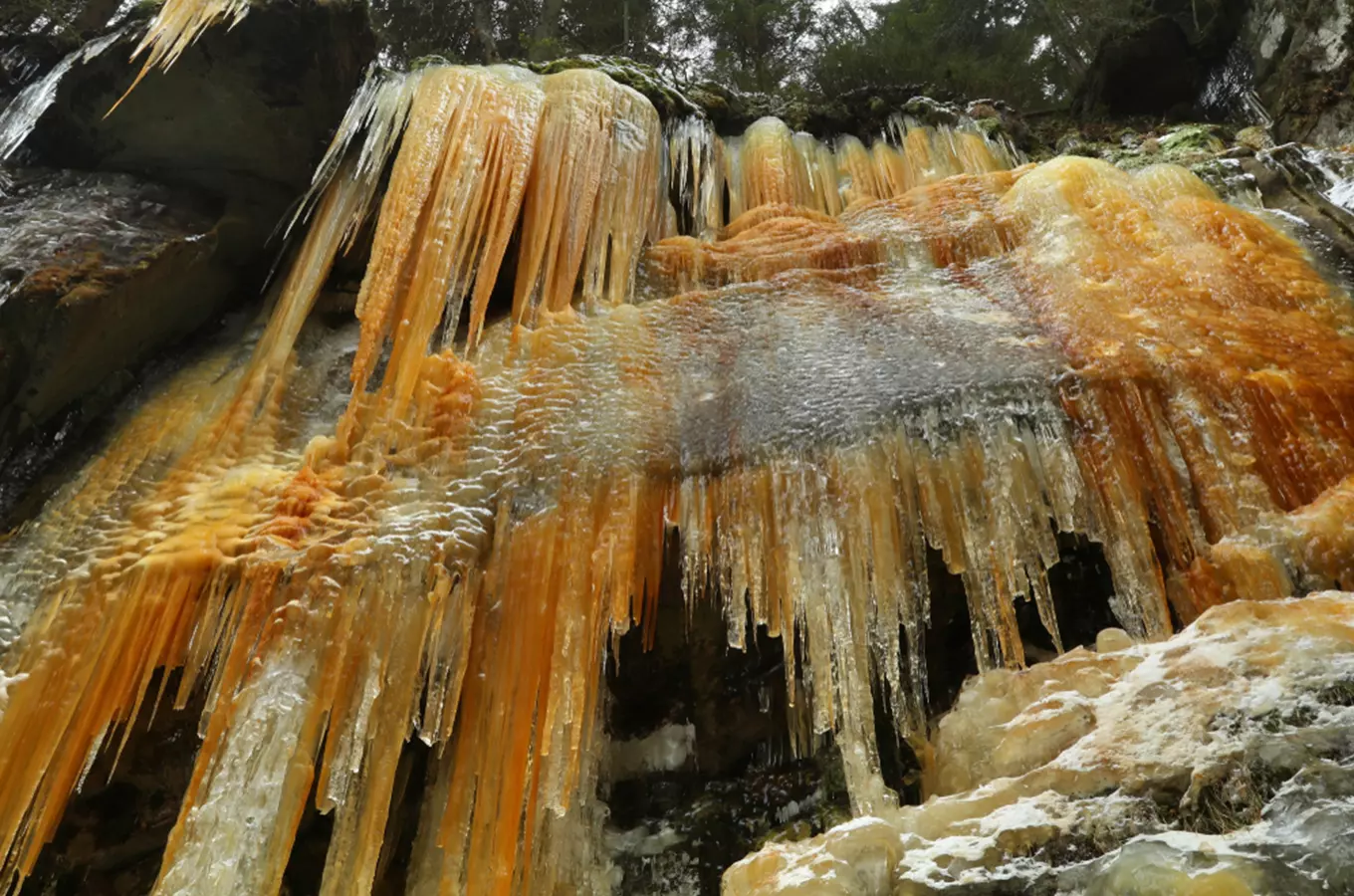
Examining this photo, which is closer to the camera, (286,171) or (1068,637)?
(1068,637)

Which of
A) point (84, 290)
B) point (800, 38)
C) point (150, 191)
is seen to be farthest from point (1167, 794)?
point (800, 38)

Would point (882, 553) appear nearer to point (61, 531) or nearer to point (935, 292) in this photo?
point (935, 292)

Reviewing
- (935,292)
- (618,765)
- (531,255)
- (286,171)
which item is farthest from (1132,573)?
(286,171)

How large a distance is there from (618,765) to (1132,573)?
2420 millimetres

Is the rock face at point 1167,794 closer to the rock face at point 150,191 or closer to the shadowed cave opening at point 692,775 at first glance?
the shadowed cave opening at point 692,775

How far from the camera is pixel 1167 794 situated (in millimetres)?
1829

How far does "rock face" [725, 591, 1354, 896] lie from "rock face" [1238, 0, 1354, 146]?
6192 mm

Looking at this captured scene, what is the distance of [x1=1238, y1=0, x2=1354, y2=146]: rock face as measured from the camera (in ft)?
22.7

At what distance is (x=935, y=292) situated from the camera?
4.43 metres

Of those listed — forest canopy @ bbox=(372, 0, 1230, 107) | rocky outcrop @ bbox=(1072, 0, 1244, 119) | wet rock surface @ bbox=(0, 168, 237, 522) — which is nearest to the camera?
wet rock surface @ bbox=(0, 168, 237, 522)

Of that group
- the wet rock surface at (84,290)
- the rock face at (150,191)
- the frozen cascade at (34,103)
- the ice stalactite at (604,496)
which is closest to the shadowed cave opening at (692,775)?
the ice stalactite at (604,496)

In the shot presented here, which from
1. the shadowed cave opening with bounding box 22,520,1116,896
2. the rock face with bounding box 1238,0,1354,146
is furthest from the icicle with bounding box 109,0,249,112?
the rock face with bounding box 1238,0,1354,146

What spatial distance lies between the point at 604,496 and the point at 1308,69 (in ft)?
23.2

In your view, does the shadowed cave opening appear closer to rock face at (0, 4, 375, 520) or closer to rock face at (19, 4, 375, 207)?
rock face at (0, 4, 375, 520)
